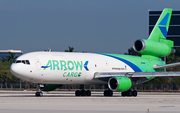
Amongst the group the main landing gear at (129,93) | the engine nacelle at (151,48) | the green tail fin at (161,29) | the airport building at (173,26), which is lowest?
the main landing gear at (129,93)

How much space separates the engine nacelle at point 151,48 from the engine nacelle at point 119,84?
7070 mm

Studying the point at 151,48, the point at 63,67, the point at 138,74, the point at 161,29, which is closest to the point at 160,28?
the point at 161,29

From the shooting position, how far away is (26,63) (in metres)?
35.1

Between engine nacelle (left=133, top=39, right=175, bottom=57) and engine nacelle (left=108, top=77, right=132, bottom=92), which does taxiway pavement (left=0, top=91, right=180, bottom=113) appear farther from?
engine nacelle (left=133, top=39, right=175, bottom=57)

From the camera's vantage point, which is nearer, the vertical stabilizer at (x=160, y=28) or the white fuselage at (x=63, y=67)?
the white fuselage at (x=63, y=67)

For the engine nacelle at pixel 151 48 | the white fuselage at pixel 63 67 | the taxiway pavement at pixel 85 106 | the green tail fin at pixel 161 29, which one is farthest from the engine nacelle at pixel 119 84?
the green tail fin at pixel 161 29

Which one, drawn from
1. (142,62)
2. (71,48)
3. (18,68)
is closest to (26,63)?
(18,68)

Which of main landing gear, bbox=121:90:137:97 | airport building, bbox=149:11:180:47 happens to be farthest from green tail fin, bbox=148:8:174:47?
airport building, bbox=149:11:180:47

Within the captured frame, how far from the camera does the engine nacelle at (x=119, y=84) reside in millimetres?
37600

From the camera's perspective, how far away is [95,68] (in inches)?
1587

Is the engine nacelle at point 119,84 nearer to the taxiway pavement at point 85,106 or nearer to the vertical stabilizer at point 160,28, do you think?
the taxiway pavement at point 85,106

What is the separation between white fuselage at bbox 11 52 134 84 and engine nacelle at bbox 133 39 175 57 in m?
3.72

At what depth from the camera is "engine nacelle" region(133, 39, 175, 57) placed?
146ft

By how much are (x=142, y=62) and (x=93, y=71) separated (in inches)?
290
